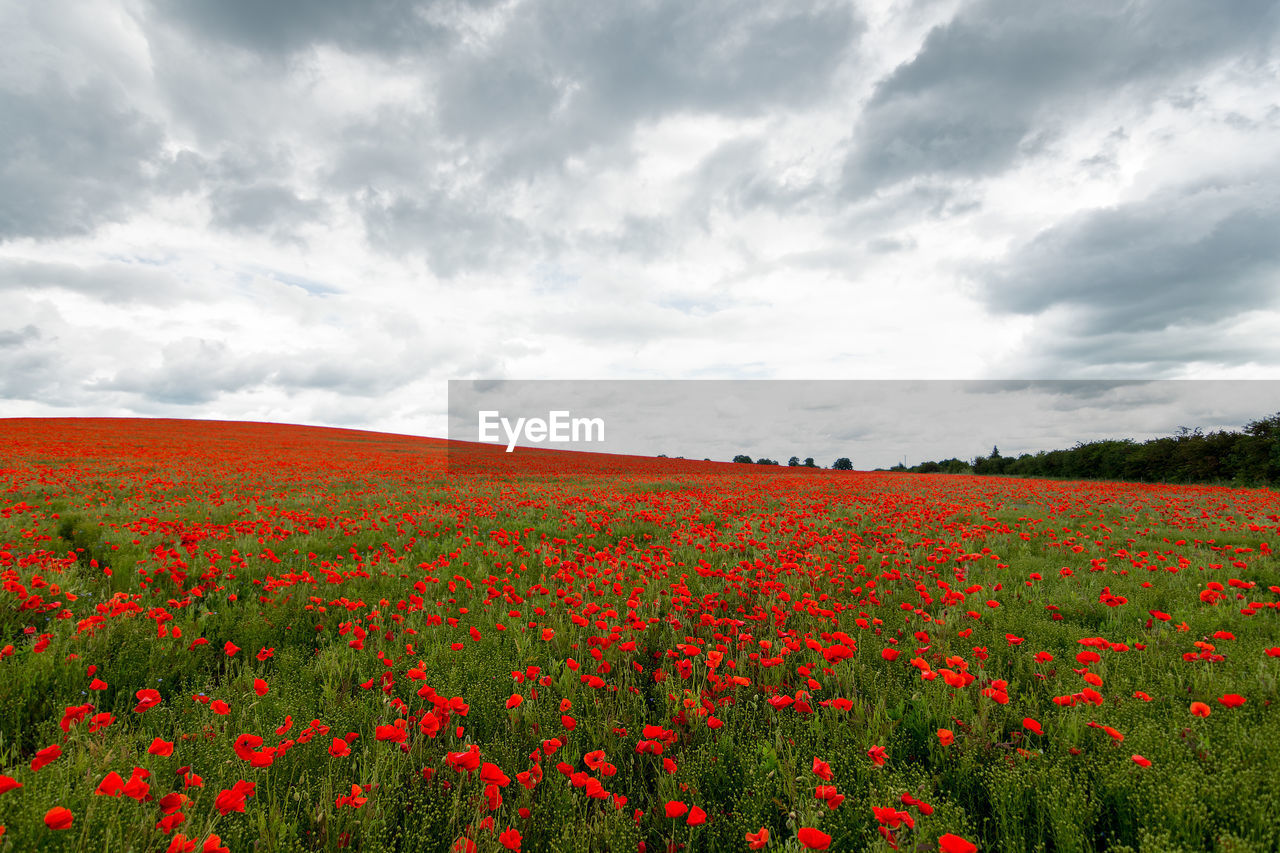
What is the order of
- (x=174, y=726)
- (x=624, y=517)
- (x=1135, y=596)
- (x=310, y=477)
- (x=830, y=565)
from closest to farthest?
(x=174, y=726) → (x=1135, y=596) → (x=830, y=565) → (x=624, y=517) → (x=310, y=477)

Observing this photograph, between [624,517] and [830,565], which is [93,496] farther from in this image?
[830,565]

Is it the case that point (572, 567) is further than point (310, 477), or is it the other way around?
point (310, 477)

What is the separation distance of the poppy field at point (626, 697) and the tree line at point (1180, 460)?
32.5m

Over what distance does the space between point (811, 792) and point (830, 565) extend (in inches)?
167

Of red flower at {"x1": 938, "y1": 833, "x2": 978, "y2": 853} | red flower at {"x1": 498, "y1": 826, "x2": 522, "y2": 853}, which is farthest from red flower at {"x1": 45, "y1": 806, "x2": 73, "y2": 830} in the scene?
red flower at {"x1": 938, "y1": 833, "x2": 978, "y2": 853}

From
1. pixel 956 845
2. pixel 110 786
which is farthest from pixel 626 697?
pixel 110 786

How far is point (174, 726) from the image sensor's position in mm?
3180

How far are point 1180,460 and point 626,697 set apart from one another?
4558 cm

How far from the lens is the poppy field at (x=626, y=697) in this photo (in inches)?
96.4

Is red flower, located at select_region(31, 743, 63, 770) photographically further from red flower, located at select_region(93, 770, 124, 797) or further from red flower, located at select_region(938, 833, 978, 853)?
red flower, located at select_region(938, 833, 978, 853)

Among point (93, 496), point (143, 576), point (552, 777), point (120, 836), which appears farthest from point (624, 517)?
point (93, 496)

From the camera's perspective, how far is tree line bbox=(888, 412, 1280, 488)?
28.6m

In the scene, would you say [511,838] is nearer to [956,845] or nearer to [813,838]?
[813,838]

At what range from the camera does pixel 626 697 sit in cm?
375
